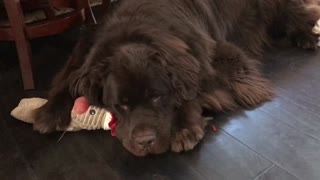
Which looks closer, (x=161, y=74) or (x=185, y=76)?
(x=161, y=74)

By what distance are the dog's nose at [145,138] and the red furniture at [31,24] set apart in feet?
3.85

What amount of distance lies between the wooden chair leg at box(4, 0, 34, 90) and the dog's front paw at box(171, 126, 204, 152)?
3.91ft

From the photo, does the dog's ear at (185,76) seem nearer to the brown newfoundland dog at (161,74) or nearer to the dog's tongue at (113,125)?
the brown newfoundland dog at (161,74)

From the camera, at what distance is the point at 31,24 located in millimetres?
2596

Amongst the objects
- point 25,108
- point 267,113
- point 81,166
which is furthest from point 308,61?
point 25,108

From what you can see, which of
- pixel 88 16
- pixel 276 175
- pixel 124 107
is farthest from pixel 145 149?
pixel 88 16

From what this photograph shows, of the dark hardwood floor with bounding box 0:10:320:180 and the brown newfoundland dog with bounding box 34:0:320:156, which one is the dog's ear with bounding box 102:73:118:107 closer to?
the brown newfoundland dog with bounding box 34:0:320:156

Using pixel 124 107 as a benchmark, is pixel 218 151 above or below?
Result: below

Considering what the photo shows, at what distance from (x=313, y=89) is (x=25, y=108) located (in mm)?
1613

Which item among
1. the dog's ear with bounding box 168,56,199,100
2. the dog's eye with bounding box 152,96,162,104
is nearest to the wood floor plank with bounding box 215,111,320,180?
the dog's ear with bounding box 168,56,199,100

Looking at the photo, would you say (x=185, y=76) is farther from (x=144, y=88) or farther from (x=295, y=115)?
(x=295, y=115)

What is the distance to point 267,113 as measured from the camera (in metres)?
1.96

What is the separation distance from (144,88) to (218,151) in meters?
0.47

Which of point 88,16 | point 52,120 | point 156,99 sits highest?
point 156,99
